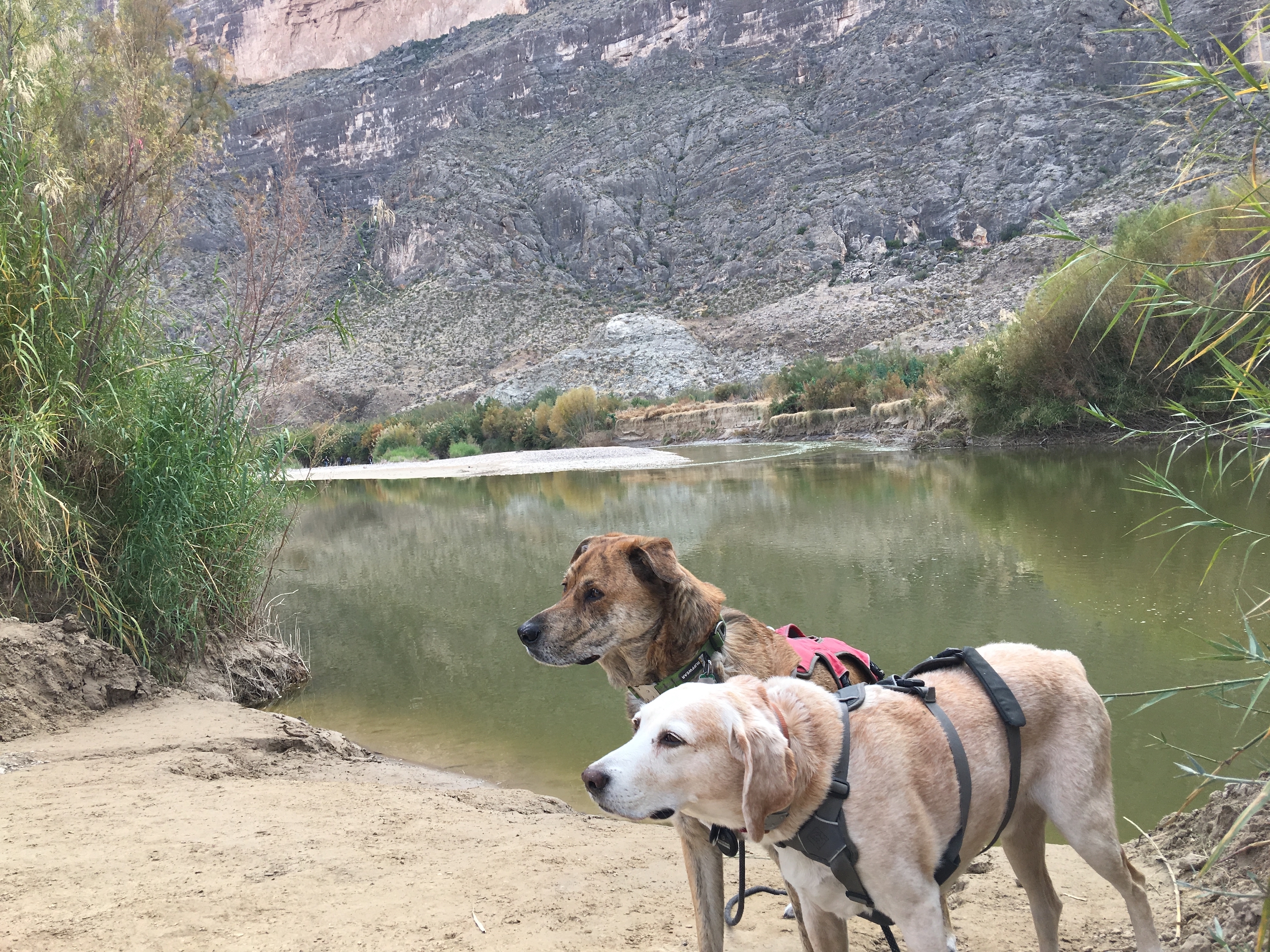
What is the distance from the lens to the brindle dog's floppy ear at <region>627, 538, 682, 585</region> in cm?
300

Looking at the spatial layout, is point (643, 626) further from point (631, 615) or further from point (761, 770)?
point (761, 770)

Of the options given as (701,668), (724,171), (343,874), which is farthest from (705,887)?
(724,171)

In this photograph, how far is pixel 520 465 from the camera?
131 ft

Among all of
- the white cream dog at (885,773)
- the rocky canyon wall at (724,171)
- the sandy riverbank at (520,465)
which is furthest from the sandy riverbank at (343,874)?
the rocky canyon wall at (724,171)

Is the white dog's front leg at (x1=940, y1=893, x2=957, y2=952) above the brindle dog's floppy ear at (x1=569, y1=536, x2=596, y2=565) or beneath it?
beneath

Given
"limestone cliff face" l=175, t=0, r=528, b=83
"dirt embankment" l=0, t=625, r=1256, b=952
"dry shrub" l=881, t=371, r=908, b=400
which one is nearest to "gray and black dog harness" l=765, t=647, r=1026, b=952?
"dirt embankment" l=0, t=625, r=1256, b=952

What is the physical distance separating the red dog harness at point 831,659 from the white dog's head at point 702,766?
944mm

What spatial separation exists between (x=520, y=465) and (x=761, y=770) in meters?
38.5

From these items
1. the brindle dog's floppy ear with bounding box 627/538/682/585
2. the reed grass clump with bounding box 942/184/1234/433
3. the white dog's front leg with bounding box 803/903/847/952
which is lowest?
the reed grass clump with bounding box 942/184/1234/433

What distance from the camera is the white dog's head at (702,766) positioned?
196cm

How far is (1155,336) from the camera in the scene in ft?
72.4

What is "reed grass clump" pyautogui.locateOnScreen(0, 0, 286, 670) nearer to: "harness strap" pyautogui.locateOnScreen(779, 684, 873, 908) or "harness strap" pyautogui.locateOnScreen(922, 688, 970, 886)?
"harness strap" pyautogui.locateOnScreen(779, 684, 873, 908)

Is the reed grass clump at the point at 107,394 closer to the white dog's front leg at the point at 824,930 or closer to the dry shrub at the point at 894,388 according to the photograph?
the white dog's front leg at the point at 824,930

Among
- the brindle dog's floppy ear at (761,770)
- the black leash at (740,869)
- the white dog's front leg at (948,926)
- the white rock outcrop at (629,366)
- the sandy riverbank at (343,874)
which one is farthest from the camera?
the white rock outcrop at (629,366)
